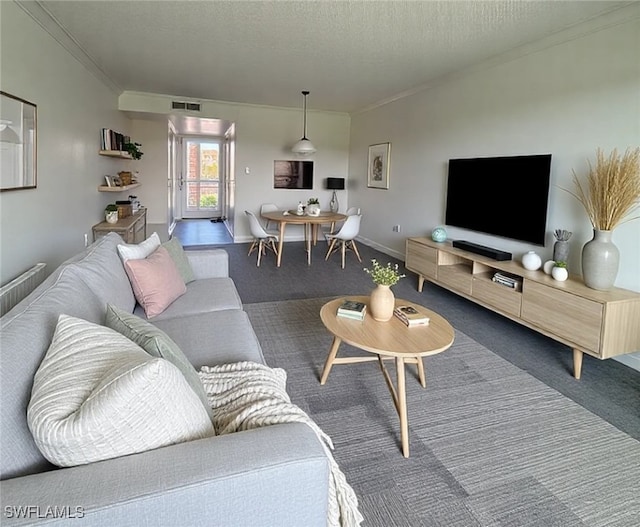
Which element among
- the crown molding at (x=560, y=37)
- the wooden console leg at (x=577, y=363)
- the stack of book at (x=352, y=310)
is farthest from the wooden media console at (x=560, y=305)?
the crown molding at (x=560, y=37)

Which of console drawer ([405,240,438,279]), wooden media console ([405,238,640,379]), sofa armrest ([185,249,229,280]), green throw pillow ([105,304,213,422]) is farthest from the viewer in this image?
console drawer ([405,240,438,279])

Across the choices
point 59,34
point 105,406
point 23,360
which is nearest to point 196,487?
point 105,406

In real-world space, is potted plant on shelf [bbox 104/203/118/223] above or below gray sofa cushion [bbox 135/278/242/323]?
above

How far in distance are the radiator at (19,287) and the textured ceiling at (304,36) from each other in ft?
6.68

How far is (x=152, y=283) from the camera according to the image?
93.8 inches

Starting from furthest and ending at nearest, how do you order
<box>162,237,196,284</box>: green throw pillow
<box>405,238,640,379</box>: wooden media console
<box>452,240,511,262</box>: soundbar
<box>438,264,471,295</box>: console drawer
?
<box>438,264,471,295</box>: console drawer
<box>452,240,511,262</box>: soundbar
<box>162,237,196,284</box>: green throw pillow
<box>405,238,640,379</box>: wooden media console

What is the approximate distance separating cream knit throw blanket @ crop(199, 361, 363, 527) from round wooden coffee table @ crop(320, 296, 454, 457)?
583 mm

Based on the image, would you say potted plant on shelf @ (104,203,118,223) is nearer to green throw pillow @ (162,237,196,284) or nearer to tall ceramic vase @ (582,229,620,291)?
green throw pillow @ (162,237,196,284)

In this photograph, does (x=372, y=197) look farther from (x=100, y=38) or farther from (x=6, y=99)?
(x=6, y=99)

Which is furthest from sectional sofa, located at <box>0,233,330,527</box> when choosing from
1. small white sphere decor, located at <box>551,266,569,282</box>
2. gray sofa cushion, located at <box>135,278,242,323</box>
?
small white sphere decor, located at <box>551,266,569,282</box>

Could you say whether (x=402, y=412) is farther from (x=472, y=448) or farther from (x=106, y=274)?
(x=106, y=274)

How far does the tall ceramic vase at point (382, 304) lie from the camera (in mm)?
2338

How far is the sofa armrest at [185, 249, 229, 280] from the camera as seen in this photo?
10.3ft

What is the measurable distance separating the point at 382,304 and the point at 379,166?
4.84m
